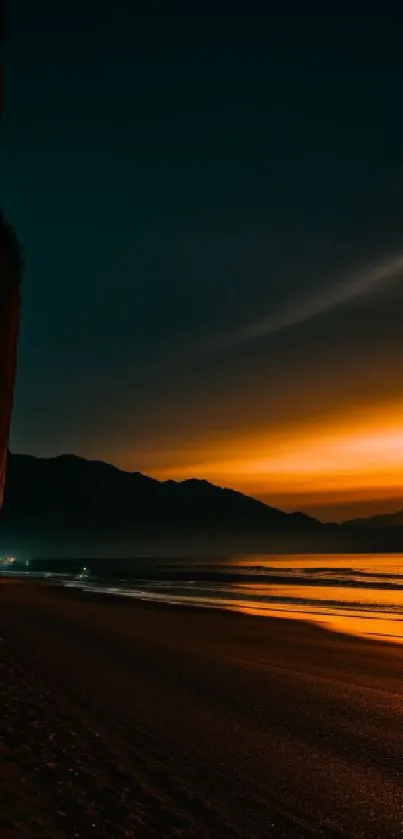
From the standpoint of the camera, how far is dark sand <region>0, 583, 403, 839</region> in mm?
6676

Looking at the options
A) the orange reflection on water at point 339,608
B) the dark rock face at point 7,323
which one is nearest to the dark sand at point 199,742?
the dark rock face at point 7,323

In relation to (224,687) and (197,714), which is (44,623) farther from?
(197,714)

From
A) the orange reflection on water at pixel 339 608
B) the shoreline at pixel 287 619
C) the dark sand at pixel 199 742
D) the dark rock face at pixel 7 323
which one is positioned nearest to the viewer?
the dark sand at pixel 199 742

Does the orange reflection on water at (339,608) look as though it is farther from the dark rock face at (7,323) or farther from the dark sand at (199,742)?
the dark rock face at (7,323)

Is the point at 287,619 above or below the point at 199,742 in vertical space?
below

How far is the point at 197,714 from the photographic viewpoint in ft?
37.4

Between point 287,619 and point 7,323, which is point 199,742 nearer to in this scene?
point 7,323

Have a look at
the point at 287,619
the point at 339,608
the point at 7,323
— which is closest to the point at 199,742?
the point at 7,323

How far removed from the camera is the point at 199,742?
9633 mm

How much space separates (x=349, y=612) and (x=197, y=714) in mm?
26101

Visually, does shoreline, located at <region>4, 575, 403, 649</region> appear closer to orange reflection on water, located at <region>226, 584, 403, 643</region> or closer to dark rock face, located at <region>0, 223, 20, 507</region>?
orange reflection on water, located at <region>226, 584, 403, 643</region>

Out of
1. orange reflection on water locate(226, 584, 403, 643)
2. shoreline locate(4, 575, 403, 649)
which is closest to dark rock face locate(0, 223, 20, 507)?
shoreline locate(4, 575, 403, 649)

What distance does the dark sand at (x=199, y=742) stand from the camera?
21.9 feet

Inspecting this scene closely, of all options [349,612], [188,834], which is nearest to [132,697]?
[188,834]
